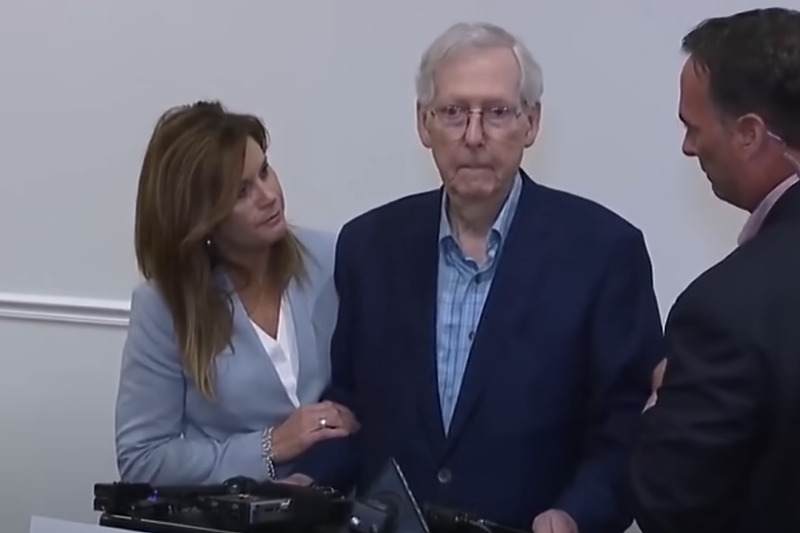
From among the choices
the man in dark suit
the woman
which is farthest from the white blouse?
the man in dark suit

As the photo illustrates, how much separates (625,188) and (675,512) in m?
1.07

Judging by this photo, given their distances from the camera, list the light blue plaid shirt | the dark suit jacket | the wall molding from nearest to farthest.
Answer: the dark suit jacket → the light blue plaid shirt → the wall molding

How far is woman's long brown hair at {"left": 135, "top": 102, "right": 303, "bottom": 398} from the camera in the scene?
1823mm

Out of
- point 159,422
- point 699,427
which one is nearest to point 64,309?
point 159,422

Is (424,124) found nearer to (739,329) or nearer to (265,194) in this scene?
(265,194)

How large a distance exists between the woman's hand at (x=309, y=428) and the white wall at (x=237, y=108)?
71 cm

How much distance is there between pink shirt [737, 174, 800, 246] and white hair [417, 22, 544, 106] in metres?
0.43

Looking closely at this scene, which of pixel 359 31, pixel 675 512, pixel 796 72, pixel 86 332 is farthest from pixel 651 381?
pixel 86 332

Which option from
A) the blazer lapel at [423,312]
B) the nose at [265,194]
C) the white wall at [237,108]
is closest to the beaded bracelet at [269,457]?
the blazer lapel at [423,312]

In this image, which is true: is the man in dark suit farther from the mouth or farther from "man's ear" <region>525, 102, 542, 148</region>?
the mouth

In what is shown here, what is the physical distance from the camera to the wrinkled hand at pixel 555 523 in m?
1.61

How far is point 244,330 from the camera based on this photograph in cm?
186

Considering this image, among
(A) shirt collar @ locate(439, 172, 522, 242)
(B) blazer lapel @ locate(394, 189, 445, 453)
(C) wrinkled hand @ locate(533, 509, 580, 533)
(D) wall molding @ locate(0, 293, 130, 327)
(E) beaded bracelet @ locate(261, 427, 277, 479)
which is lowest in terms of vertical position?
(D) wall molding @ locate(0, 293, 130, 327)

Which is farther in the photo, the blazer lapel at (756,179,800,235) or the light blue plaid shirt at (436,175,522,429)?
the light blue plaid shirt at (436,175,522,429)
